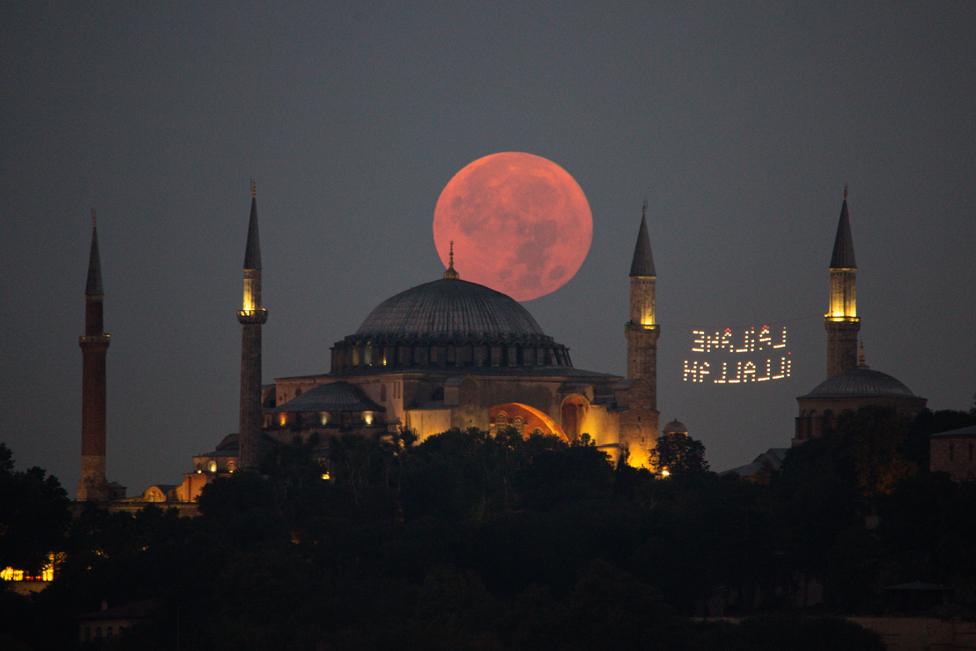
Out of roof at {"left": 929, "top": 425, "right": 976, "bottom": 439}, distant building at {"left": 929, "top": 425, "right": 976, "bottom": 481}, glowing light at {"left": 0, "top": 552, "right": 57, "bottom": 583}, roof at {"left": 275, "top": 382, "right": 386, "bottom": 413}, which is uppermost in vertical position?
roof at {"left": 275, "top": 382, "right": 386, "bottom": 413}

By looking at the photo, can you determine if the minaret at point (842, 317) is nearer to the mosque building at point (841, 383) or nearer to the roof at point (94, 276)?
the mosque building at point (841, 383)

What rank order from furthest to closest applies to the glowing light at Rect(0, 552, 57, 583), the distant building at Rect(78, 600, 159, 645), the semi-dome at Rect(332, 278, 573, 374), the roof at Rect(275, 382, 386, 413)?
1. the semi-dome at Rect(332, 278, 573, 374)
2. the roof at Rect(275, 382, 386, 413)
3. the glowing light at Rect(0, 552, 57, 583)
4. the distant building at Rect(78, 600, 159, 645)

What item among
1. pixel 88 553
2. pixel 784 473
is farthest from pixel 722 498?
pixel 88 553

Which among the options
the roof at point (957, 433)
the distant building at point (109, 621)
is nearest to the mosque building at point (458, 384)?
the roof at point (957, 433)

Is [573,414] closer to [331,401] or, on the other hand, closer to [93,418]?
[331,401]

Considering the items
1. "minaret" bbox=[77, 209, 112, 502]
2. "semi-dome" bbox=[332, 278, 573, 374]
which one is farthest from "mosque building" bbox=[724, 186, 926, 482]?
"minaret" bbox=[77, 209, 112, 502]

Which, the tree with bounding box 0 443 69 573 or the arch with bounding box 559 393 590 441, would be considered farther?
the arch with bounding box 559 393 590 441

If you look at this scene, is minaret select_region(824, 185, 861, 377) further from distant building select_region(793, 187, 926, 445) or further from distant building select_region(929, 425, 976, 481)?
distant building select_region(929, 425, 976, 481)

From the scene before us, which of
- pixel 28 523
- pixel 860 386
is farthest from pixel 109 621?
pixel 860 386

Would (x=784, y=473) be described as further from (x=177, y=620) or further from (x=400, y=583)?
(x=177, y=620)
